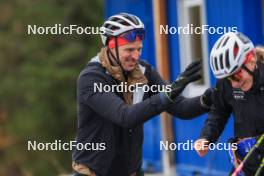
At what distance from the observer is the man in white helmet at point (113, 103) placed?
6.43m

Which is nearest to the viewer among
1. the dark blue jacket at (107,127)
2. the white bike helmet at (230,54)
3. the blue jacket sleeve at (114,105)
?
the white bike helmet at (230,54)

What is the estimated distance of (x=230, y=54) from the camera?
593 centimetres

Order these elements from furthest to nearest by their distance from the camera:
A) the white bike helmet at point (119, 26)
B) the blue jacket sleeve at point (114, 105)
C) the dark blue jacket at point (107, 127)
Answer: the white bike helmet at point (119, 26) → the dark blue jacket at point (107, 127) → the blue jacket sleeve at point (114, 105)

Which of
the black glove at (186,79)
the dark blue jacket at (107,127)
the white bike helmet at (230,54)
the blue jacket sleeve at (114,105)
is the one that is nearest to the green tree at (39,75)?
the dark blue jacket at (107,127)

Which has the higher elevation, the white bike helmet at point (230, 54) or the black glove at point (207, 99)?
the white bike helmet at point (230, 54)

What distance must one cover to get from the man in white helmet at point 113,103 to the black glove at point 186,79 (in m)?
0.28

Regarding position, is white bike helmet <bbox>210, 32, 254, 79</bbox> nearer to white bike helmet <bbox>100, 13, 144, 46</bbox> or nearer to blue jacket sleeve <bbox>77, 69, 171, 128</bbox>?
blue jacket sleeve <bbox>77, 69, 171, 128</bbox>

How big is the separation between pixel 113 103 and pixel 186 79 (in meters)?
0.62

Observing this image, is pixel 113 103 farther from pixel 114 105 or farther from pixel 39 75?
pixel 39 75

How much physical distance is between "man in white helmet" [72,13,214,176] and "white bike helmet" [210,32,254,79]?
0.49m

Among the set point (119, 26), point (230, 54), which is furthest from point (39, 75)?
point (230, 54)

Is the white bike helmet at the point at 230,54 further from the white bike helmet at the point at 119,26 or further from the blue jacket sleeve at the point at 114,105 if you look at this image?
the white bike helmet at the point at 119,26

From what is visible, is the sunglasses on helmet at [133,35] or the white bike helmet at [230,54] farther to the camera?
the sunglasses on helmet at [133,35]

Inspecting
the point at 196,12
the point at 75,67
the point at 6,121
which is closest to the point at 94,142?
the point at 196,12
